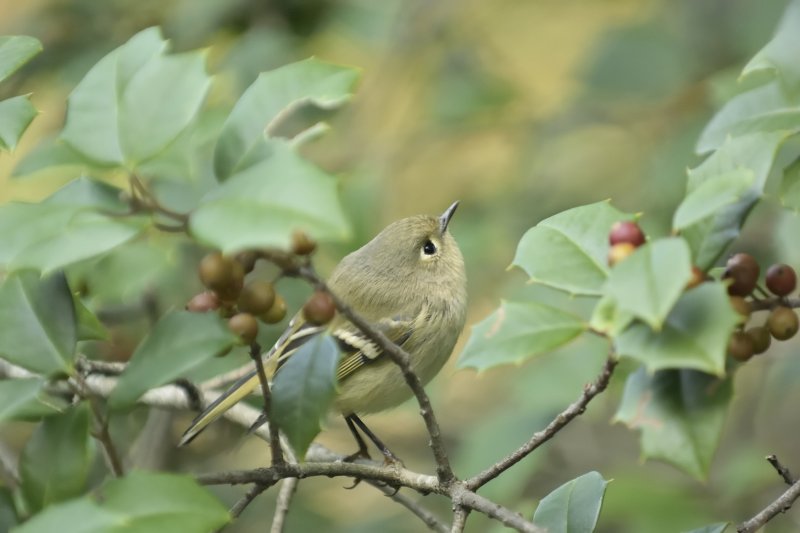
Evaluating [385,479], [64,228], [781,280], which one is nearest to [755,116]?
[781,280]

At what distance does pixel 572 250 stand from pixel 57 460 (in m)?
0.71

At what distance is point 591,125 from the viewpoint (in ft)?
13.3

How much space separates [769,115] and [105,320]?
2.01 meters

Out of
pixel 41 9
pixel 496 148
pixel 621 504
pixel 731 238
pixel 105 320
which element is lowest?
pixel 496 148

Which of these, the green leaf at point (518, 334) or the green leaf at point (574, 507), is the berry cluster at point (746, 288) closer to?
the green leaf at point (518, 334)

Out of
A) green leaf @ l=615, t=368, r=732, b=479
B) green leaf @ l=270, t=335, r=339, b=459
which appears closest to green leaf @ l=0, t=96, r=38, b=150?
green leaf @ l=270, t=335, r=339, b=459

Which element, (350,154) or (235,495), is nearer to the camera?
(235,495)

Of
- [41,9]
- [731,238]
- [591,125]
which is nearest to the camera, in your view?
[731,238]

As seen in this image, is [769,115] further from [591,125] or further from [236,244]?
[591,125]

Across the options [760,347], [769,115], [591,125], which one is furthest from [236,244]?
[591,125]

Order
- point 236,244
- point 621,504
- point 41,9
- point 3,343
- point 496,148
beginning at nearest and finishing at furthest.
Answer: point 236,244
point 3,343
point 621,504
point 41,9
point 496,148

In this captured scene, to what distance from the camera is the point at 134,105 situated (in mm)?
1253

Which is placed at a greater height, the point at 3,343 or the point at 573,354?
the point at 3,343

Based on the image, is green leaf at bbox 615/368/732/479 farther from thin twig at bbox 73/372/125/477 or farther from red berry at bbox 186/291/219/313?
thin twig at bbox 73/372/125/477
